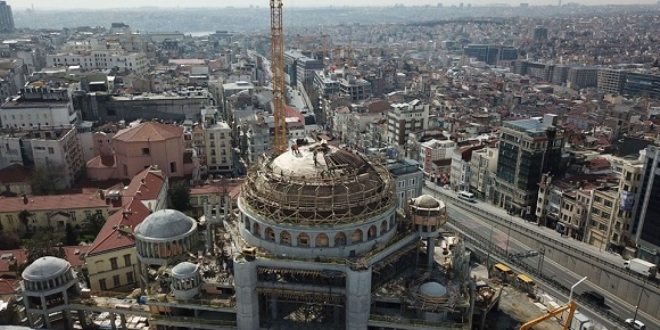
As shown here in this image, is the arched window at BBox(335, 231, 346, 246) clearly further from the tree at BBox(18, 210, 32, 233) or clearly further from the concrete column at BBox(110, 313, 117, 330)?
the tree at BBox(18, 210, 32, 233)

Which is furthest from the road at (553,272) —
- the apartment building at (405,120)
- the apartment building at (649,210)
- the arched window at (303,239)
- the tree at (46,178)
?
the tree at (46,178)

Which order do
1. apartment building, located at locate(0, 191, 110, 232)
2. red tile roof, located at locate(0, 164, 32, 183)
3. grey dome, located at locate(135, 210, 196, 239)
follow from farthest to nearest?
1. red tile roof, located at locate(0, 164, 32, 183)
2. apartment building, located at locate(0, 191, 110, 232)
3. grey dome, located at locate(135, 210, 196, 239)

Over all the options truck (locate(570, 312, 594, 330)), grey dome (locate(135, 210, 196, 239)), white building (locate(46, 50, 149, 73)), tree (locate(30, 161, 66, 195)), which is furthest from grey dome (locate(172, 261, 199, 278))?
white building (locate(46, 50, 149, 73))

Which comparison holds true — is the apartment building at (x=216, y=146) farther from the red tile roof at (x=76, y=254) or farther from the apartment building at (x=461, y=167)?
the apartment building at (x=461, y=167)

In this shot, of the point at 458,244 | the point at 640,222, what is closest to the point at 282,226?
the point at 458,244

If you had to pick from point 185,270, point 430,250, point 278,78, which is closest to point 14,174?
point 278,78

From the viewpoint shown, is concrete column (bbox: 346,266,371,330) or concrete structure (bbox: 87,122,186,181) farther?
concrete structure (bbox: 87,122,186,181)

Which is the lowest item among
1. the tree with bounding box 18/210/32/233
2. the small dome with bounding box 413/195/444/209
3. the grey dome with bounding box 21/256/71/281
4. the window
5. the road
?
the road
